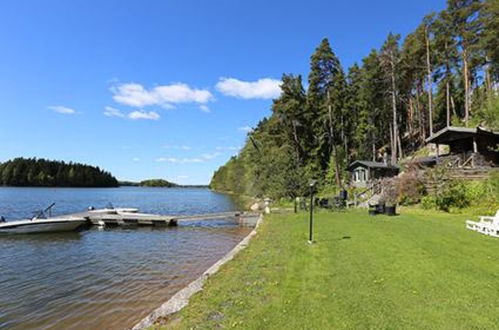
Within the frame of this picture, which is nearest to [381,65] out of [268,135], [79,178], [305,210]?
[268,135]

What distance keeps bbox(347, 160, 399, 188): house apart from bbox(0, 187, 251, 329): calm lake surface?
18.7 meters

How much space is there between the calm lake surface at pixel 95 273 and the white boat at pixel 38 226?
2.09 feet

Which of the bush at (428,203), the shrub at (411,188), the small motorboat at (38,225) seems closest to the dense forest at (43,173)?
the small motorboat at (38,225)

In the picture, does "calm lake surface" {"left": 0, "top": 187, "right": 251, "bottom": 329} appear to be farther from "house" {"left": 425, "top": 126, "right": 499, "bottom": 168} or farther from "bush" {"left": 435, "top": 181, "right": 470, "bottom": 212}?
"house" {"left": 425, "top": 126, "right": 499, "bottom": 168}

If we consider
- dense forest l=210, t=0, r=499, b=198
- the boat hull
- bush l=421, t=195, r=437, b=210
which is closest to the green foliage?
bush l=421, t=195, r=437, b=210

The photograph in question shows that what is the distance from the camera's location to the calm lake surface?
733 cm

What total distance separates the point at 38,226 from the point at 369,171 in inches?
1118

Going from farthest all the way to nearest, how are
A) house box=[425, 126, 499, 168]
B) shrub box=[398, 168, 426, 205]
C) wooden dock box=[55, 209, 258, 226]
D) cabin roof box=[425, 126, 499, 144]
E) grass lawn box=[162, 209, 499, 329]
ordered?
1. wooden dock box=[55, 209, 258, 226]
2. cabin roof box=[425, 126, 499, 144]
3. house box=[425, 126, 499, 168]
4. shrub box=[398, 168, 426, 205]
5. grass lawn box=[162, 209, 499, 329]

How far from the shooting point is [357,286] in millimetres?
5945

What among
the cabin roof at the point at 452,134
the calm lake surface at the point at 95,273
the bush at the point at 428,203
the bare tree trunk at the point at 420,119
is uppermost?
the bare tree trunk at the point at 420,119

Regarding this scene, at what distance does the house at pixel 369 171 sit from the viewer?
106 feet

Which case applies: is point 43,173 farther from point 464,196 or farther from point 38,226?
point 464,196

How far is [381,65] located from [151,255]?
31.7 meters

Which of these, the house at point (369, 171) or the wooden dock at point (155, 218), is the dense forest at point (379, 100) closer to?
the house at point (369, 171)
